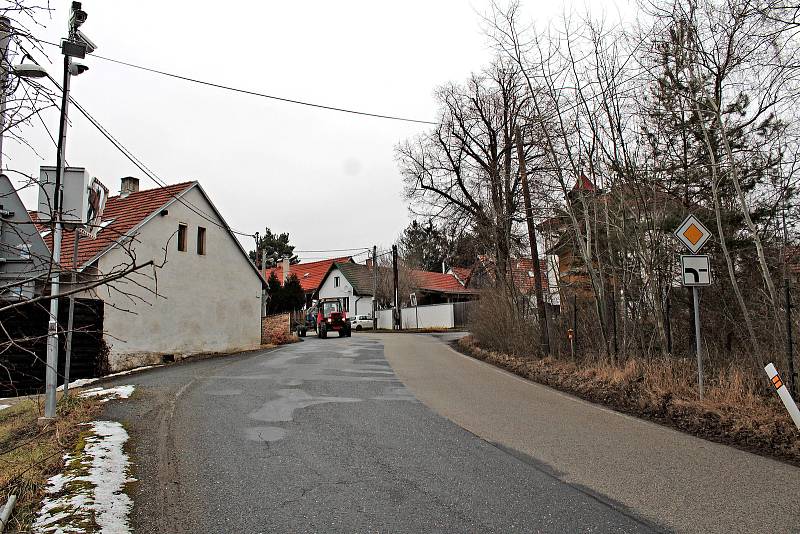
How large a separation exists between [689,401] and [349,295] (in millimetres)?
55219

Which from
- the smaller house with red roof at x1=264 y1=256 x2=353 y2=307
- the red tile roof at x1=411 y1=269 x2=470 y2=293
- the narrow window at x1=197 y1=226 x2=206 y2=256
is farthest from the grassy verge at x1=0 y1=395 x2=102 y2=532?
the smaller house with red roof at x1=264 y1=256 x2=353 y2=307

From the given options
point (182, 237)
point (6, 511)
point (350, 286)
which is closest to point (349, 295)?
point (350, 286)

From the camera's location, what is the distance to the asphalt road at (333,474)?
4.68 meters

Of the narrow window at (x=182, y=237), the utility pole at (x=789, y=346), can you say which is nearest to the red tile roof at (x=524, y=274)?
the utility pole at (x=789, y=346)

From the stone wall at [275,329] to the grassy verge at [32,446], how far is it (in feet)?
63.1

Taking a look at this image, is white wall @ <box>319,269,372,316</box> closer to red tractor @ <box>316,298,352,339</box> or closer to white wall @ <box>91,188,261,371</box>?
red tractor @ <box>316,298,352,339</box>

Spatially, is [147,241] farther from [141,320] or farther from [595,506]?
[595,506]

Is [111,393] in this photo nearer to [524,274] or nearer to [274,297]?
[524,274]

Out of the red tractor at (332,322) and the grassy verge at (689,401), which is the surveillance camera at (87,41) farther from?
the red tractor at (332,322)

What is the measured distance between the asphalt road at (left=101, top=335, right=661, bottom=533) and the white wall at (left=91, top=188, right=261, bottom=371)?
9695mm

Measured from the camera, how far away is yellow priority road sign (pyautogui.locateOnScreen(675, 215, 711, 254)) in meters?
9.61

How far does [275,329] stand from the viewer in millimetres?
31438

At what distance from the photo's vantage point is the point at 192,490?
543 centimetres

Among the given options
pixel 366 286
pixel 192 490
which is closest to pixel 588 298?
pixel 192 490
